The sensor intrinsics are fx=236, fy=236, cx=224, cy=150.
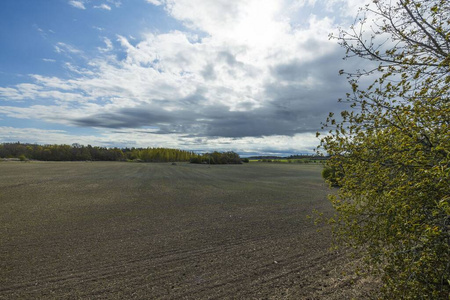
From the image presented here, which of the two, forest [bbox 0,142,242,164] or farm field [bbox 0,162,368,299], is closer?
farm field [bbox 0,162,368,299]

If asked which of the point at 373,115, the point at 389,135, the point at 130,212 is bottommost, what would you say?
the point at 130,212

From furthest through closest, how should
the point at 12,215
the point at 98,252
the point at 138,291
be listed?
the point at 12,215 < the point at 98,252 < the point at 138,291

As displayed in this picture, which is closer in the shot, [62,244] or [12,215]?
[62,244]

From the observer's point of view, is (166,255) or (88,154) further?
(88,154)

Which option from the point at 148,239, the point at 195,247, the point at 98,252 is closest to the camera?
the point at 98,252

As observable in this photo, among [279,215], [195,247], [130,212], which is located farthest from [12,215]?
[279,215]

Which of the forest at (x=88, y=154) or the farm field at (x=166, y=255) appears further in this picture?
the forest at (x=88, y=154)

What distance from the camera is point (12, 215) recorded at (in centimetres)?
1223

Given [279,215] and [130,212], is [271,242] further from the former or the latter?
[130,212]

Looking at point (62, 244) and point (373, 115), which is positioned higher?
point (373, 115)

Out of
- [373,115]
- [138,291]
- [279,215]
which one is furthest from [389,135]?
[279,215]

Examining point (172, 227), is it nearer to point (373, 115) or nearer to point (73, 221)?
point (73, 221)

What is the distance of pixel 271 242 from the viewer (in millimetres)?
8727

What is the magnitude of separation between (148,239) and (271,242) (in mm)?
4630
